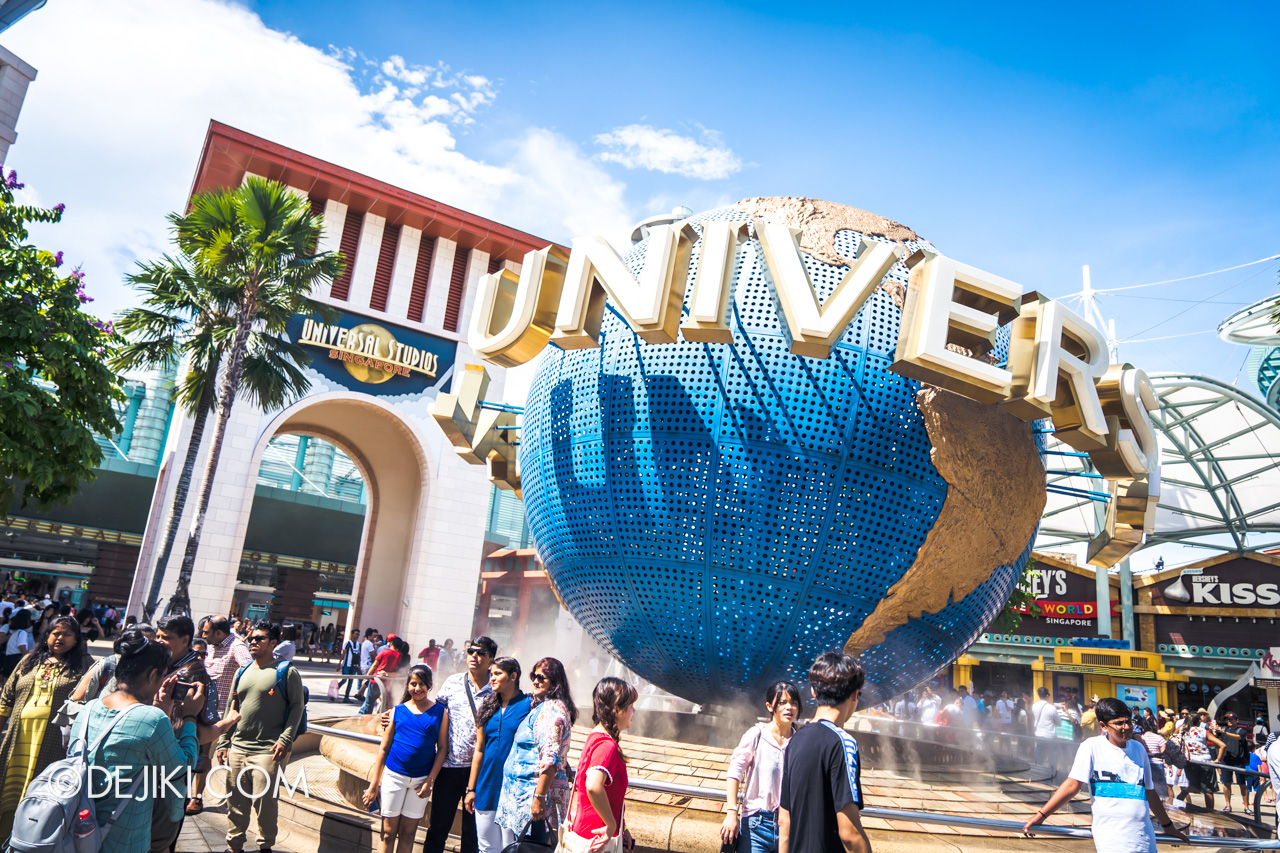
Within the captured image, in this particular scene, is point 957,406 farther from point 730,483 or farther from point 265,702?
point 265,702

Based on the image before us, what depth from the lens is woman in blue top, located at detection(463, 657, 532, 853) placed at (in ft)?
14.1

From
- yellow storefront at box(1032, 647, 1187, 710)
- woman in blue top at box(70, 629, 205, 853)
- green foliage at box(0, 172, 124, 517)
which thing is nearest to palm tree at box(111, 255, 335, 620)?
green foliage at box(0, 172, 124, 517)

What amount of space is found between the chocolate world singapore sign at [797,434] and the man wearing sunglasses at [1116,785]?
2.24 meters


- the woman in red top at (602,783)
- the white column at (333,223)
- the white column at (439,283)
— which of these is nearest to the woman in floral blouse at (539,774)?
the woman in red top at (602,783)

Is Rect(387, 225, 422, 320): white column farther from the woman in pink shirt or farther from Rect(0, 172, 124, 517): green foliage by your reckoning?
the woman in pink shirt

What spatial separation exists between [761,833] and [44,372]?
37.8 feet

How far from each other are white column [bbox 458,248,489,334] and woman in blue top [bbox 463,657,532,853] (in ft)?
77.4

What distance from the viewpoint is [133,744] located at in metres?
3.25

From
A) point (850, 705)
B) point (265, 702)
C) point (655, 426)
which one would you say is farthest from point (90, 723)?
point (655, 426)

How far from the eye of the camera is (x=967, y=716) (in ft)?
60.1

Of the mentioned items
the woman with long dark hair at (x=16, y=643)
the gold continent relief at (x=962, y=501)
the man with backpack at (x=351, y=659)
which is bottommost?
the man with backpack at (x=351, y=659)

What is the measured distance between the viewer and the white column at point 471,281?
27578mm

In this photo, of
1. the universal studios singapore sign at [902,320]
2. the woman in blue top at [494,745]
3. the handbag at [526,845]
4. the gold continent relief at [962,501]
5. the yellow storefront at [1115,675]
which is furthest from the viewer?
the yellow storefront at [1115,675]

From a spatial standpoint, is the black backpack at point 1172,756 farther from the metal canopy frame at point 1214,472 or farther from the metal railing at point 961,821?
the metal canopy frame at point 1214,472
